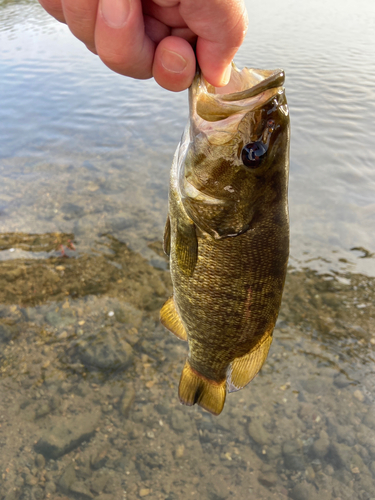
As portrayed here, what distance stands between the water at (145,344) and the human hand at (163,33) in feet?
10.9

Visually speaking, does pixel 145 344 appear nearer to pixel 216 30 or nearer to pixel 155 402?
pixel 155 402

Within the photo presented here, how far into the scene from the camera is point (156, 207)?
6266 millimetres

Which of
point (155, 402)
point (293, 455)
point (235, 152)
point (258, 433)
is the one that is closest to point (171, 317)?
point (235, 152)

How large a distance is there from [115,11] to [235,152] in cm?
73

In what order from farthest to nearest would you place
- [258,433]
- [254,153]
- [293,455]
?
1. [258,433]
2. [293,455]
3. [254,153]

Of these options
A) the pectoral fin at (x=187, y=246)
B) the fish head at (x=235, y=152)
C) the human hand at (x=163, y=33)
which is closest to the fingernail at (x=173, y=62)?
the human hand at (x=163, y=33)

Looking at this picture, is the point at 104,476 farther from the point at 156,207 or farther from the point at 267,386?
the point at 156,207

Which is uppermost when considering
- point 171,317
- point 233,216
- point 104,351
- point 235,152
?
point 235,152

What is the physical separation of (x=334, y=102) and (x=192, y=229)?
10.5 meters

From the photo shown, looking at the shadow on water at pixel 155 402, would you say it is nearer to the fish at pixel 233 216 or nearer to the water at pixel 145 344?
the water at pixel 145 344

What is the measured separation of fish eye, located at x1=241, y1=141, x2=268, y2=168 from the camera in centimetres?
164

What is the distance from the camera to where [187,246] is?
75.9 inches

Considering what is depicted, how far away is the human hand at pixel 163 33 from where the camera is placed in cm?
139

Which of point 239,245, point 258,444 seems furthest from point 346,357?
point 239,245
